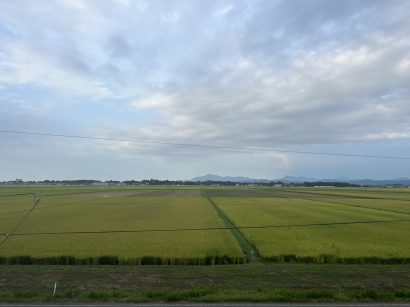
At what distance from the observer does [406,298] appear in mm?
11031

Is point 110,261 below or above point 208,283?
below

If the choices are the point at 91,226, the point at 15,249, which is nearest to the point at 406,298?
the point at 15,249

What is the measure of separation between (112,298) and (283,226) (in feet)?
76.8

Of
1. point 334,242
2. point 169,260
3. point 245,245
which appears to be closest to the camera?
point 169,260

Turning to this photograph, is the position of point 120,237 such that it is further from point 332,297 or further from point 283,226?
point 332,297

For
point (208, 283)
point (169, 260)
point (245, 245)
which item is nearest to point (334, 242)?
point (245, 245)

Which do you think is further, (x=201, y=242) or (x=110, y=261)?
(x=201, y=242)

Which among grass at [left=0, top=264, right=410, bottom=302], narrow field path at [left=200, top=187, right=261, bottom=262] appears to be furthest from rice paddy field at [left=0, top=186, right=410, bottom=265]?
grass at [left=0, top=264, right=410, bottom=302]

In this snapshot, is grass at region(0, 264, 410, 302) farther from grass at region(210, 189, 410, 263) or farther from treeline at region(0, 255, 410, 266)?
grass at region(210, 189, 410, 263)

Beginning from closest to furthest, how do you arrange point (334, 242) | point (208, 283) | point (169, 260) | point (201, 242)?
point (208, 283) → point (169, 260) → point (201, 242) → point (334, 242)

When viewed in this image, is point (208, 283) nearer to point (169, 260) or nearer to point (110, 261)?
point (169, 260)

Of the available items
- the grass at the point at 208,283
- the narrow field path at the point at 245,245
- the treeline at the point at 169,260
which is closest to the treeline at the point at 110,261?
the treeline at the point at 169,260

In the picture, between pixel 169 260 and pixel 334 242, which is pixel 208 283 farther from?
pixel 334 242

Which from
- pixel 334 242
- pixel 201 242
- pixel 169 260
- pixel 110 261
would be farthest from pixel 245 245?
pixel 110 261
